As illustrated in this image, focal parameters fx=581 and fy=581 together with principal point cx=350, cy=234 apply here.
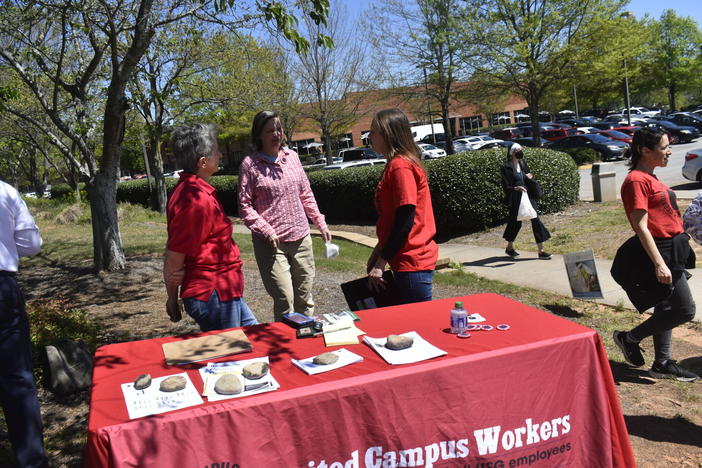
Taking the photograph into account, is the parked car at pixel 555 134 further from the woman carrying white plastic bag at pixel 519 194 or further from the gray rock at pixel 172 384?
the gray rock at pixel 172 384

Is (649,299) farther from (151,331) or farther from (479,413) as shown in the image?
(151,331)

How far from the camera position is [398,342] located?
8.96 ft

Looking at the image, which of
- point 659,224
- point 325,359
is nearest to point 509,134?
point 659,224

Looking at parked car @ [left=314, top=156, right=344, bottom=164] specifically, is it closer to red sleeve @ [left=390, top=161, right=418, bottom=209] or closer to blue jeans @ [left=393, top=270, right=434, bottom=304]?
blue jeans @ [left=393, top=270, right=434, bottom=304]

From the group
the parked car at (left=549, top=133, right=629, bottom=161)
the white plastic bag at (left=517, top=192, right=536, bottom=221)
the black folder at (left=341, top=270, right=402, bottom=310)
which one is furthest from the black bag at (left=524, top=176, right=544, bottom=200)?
the parked car at (left=549, top=133, right=629, bottom=161)

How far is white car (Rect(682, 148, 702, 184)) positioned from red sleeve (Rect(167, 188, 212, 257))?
14.9 meters

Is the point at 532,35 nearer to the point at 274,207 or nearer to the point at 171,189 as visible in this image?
the point at 171,189

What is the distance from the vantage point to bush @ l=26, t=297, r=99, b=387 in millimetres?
4411

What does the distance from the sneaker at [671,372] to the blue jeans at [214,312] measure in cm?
315

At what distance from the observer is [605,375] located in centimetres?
284

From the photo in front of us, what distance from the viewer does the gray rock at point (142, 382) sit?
8.00 feet

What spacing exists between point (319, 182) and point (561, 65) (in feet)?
34.1

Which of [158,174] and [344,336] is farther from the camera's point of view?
[158,174]

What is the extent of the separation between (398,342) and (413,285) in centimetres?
90
